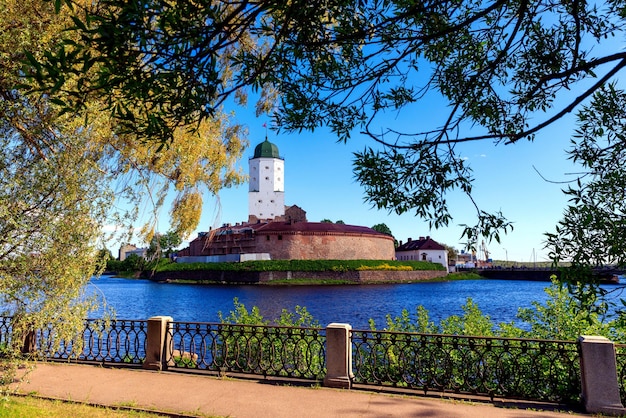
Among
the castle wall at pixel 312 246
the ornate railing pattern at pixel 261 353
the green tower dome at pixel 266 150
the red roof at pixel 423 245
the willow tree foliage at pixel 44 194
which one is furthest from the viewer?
the green tower dome at pixel 266 150

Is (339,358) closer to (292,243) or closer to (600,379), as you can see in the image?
(600,379)

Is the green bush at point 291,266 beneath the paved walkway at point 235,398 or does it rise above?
above

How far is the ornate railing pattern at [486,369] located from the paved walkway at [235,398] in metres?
0.80

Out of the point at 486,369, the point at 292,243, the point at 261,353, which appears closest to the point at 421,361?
the point at 486,369

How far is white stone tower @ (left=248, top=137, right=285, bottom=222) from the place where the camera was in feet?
326

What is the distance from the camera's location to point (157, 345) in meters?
9.73

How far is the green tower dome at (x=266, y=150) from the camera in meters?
101

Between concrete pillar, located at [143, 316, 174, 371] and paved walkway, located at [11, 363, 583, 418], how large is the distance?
549 millimetres

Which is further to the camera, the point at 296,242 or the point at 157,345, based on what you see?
the point at 296,242

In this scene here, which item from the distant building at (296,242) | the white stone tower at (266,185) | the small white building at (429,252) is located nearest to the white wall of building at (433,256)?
the small white building at (429,252)

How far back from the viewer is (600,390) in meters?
6.99

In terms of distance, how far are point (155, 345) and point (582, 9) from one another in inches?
406

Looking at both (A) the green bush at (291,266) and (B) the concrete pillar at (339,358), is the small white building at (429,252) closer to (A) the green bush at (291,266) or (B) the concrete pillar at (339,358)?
(A) the green bush at (291,266)

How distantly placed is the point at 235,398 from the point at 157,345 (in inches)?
124
